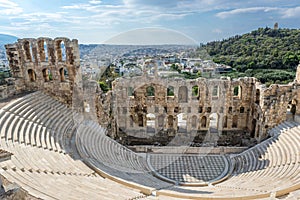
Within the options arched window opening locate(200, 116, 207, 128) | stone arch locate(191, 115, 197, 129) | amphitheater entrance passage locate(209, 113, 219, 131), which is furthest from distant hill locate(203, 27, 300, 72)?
stone arch locate(191, 115, 197, 129)

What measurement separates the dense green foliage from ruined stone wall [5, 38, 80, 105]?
2778 cm

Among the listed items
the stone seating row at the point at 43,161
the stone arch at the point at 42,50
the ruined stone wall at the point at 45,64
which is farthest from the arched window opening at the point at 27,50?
the stone seating row at the point at 43,161

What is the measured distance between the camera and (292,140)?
1316 cm

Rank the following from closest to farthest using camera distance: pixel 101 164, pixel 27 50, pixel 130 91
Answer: pixel 101 164 → pixel 27 50 → pixel 130 91

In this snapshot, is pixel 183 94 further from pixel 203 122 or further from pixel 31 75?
pixel 31 75

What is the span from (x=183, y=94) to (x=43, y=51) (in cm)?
1116

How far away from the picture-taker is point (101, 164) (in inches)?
424

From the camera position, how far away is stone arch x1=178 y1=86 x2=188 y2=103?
724 inches

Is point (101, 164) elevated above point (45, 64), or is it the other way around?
point (45, 64)

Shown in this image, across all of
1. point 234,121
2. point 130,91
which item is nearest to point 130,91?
point 130,91

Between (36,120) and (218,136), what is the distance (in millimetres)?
13346

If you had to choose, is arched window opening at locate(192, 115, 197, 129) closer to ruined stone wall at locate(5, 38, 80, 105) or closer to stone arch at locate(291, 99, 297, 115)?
stone arch at locate(291, 99, 297, 115)

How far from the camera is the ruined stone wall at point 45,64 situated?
15172 mm

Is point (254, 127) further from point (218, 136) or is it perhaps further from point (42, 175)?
point (42, 175)
